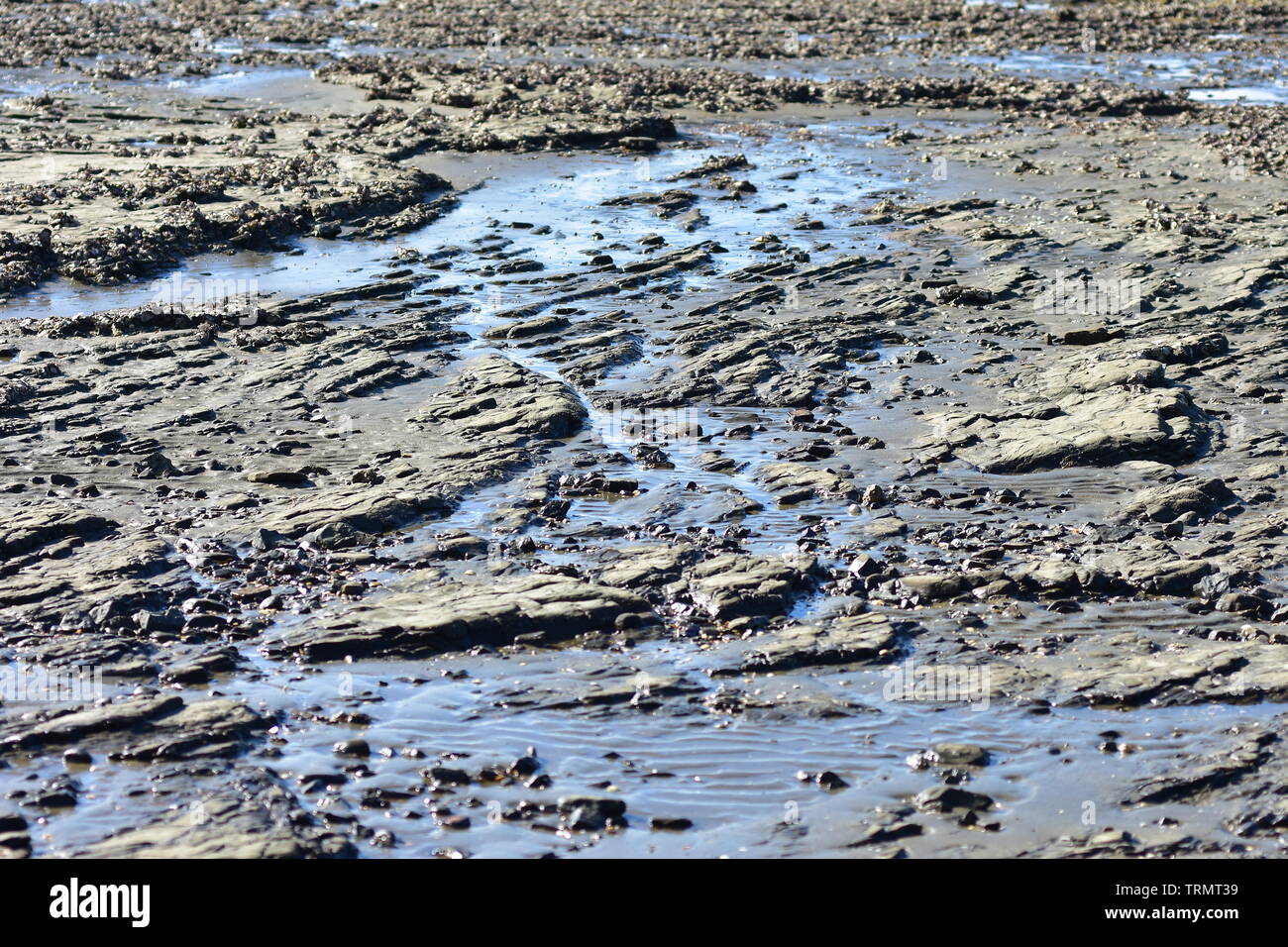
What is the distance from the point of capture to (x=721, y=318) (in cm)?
1938

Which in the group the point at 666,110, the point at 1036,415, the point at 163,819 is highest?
the point at 666,110

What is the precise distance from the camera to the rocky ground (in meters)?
9.22

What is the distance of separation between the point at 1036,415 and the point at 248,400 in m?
8.99

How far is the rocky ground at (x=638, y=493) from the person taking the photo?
9.22m

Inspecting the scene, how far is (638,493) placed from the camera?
1409 centimetres

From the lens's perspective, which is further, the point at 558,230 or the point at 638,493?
the point at 558,230

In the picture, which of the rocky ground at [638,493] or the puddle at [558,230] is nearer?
the rocky ground at [638,493]

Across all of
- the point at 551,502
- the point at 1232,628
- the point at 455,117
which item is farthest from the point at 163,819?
the point at 455,117

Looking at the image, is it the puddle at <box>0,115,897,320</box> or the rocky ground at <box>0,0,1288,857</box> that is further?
the puddle at <box>0,115,897,320</box>

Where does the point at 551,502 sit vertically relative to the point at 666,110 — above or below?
below

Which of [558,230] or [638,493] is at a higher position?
[558,230]

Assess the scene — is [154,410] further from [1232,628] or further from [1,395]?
[1232,628]

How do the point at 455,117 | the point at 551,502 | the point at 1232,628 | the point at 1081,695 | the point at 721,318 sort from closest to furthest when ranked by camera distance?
the point at 1081,695 < the point at 1232,628 < the point at 551,502 < the point at 721,318 < the point at 455,117

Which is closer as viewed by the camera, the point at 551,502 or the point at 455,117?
the point at 551,502
